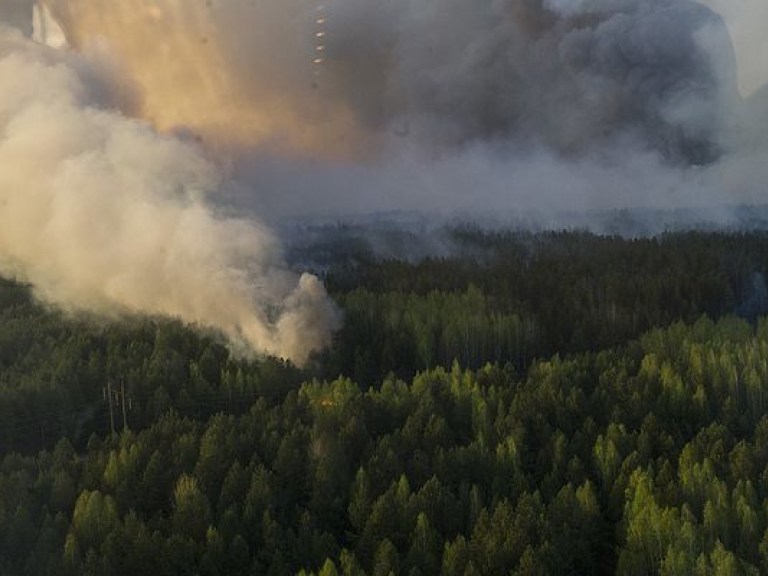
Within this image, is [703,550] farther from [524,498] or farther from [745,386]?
[745,386]

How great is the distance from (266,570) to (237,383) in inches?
1518

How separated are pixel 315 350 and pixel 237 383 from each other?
13406 mm

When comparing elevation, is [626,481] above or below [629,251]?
below

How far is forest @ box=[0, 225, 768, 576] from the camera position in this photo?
3925 cm

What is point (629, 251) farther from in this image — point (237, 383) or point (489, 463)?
point (489, 463)

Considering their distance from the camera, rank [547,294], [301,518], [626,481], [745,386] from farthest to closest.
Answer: [547,294] < [745,386] < [626,481] < [301,518]

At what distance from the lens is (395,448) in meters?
53.0

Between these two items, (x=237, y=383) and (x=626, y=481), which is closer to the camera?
(x=626, y=481)

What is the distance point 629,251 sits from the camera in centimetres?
16025

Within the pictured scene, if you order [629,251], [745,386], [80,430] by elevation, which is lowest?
[80,430]

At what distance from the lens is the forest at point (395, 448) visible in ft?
129

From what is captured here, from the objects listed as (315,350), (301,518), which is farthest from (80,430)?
(301,518)

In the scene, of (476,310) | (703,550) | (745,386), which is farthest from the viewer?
(476,310)

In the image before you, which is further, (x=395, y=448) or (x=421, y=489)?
(x=395, y=448)
